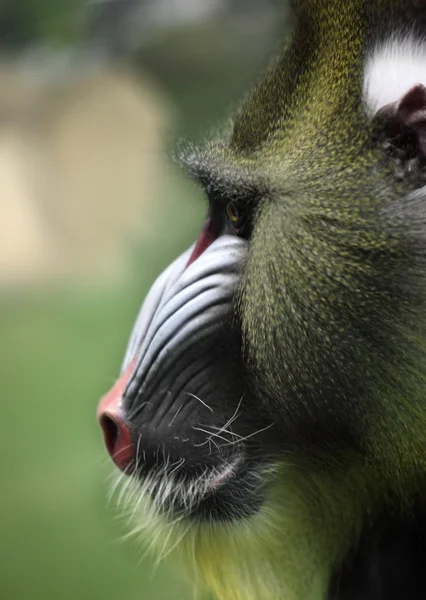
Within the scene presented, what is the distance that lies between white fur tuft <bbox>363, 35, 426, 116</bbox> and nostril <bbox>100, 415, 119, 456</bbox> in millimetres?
612

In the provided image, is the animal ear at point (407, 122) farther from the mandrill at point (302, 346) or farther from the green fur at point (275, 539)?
the green fur at point (275, 539)

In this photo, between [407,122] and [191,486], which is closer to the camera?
[407,122]

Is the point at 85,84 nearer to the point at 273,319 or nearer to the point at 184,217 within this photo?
the point at 184,217

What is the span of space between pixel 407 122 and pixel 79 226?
5.87m

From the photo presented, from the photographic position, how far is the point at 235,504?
4.61 feet

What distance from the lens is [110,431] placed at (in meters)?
1.44

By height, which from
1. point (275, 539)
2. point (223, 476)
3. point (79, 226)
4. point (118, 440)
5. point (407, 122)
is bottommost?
point (275, 539)

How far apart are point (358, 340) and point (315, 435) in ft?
0.62

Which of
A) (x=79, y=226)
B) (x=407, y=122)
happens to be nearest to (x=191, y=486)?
(x=407, y=122)

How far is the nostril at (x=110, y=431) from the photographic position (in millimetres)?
1422

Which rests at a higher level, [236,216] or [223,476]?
[236,216]

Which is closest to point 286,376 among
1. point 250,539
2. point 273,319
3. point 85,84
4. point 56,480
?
point 273,319

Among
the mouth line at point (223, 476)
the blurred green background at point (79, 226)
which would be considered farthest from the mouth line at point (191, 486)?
the blurred green background at point (79, 226)

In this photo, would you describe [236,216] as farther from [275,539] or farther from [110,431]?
[275,539]
